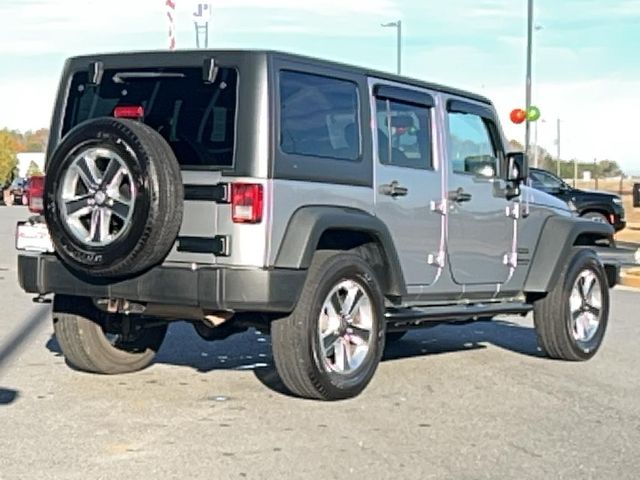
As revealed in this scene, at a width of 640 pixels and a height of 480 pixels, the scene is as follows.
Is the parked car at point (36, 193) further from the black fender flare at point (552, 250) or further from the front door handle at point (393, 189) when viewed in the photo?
the black fender flare at point (552, 250)

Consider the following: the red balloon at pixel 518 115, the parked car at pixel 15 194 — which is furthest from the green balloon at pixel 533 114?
Answer: the parked car at pixel 15 194

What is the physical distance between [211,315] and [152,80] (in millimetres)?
1490

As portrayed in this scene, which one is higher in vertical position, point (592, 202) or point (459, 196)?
point (459, 196)

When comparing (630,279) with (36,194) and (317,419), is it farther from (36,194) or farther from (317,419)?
(36,194)

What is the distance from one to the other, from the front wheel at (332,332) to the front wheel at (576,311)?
2124 millimetres

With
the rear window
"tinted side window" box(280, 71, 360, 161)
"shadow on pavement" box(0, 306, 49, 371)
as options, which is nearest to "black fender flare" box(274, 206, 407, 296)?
"tinted side window" box(280, 71, 360, 161)

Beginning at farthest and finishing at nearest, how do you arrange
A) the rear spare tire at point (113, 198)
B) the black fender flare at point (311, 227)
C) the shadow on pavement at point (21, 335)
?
the shadow on pavement at point (21, 335) < the black fender flare at point (311, 227) < the rear spare tire at point (113, 198)

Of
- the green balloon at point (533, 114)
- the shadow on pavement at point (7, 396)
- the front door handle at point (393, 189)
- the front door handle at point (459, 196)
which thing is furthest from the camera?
the green balloon at point (533, 114)

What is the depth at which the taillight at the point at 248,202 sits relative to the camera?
248 inches

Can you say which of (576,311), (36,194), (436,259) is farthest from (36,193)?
(576,311)

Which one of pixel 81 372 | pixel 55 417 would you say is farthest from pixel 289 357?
pixel 81 372

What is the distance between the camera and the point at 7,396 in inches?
275

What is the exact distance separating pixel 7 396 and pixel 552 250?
434cm

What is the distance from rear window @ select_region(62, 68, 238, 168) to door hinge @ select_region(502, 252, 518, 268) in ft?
9.72
